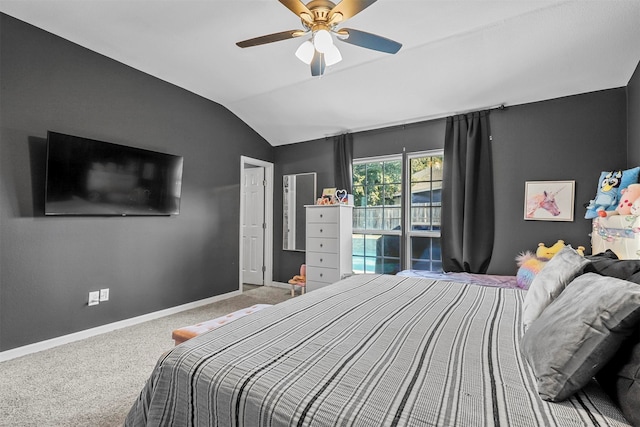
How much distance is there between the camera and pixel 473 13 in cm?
228

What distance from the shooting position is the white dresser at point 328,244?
13.0 feet

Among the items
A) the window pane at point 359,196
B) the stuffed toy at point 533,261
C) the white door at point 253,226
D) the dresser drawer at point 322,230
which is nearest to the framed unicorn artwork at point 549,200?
the stuffed toy at point 533,261

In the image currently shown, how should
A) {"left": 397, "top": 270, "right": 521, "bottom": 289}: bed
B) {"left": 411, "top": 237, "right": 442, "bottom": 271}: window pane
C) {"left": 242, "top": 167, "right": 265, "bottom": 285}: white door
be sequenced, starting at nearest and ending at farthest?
{"left": 397, "top": 270, "right": 521, "bottom": 289}: bed, {"left": 411, "top": 237, "right": 442, "bottom": 271}: window pane, {"left": 242, "top": 167, "right": 265, "bottom": 285}: white door

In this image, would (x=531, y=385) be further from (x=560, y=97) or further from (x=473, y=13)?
(x=560, y=97)

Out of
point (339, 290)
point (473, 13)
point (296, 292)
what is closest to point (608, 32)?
point (473, 13)

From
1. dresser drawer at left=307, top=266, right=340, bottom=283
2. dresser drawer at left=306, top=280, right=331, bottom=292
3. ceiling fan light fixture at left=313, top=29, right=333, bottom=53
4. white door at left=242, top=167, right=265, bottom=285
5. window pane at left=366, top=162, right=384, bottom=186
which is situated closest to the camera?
ceiling fan light fixture at left=313, top=29, right=333, bottom=53

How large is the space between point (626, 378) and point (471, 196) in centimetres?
294

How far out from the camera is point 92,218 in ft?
9.69

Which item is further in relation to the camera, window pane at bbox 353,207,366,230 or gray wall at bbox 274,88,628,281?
window pane at bbox 353,207,366,230

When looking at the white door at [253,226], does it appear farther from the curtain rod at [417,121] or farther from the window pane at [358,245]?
the window pane at [358,245]

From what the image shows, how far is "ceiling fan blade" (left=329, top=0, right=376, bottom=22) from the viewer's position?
169 cm

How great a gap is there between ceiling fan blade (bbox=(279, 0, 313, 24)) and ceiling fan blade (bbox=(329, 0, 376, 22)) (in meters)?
0.13

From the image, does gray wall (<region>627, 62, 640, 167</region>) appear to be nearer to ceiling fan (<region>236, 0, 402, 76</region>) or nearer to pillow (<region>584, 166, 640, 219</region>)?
pillow (<region>584, 166, 640, 219</region>)

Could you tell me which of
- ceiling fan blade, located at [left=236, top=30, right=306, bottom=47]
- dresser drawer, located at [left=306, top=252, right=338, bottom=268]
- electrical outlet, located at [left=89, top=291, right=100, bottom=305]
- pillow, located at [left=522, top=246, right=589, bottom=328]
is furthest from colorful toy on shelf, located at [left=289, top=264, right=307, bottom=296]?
pillow, located at [left=522, top=246, right=589, bottom=328]
